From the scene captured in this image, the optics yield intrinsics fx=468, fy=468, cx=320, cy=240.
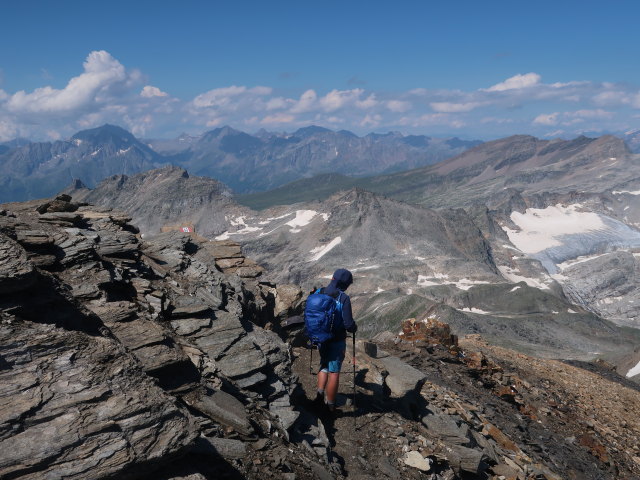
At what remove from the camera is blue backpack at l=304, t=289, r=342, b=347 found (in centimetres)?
1250

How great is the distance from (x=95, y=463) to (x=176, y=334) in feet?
20.6

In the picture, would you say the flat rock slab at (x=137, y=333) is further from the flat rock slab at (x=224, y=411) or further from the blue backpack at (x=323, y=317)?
the blue backpack at (x=323, y=317)

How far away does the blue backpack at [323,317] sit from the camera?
12500mm

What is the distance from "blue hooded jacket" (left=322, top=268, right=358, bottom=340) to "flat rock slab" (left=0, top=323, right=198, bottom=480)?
18.0 ft

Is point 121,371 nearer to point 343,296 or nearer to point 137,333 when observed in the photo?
point 137,333

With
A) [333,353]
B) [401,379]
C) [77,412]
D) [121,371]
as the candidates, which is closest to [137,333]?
[121,371]

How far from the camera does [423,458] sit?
39.2 feet

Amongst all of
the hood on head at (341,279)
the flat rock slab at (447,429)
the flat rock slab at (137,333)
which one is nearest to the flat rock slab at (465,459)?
the flat rock slab at (447,429)

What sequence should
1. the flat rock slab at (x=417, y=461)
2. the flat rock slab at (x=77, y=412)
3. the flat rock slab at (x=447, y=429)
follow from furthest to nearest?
the flat rock slab at (x=447, y=429) < the flat rock slab at (x=417, y=461) < the flat rock slab at (x=77, y=412)

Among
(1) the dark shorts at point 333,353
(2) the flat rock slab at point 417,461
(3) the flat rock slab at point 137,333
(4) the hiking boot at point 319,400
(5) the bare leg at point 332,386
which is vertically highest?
(3) the flat rock slab at point 137,333

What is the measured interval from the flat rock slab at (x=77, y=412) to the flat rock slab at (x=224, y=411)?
198 cm

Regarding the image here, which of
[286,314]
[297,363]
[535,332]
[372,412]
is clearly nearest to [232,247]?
[286,314]

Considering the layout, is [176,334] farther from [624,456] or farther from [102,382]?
[624,456]

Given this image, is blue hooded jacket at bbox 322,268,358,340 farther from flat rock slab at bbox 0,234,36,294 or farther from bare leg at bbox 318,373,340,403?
flat rock slab at bbox 0,234,36,294
